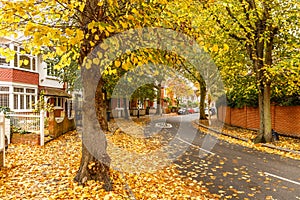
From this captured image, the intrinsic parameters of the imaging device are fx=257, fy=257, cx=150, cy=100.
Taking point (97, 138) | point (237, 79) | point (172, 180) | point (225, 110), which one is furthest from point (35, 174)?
point (225, 110)

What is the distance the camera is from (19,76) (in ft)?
68.7

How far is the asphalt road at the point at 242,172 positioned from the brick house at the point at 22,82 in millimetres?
13771

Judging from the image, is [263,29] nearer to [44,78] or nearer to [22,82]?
[22,82]

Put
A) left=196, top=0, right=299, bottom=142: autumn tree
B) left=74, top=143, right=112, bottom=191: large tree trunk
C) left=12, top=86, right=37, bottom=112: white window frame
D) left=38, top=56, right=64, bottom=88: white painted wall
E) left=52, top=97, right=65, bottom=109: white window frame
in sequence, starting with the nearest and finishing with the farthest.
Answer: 1. left=74, top=143, right=112, bottom=191: large tree trunk
2. left=196, top=0, right=299, bottom=142: autumn tree
3. left=12, top=86, right=37, bottom=112: white window frame
4. left=38, top=56, right=64, bottom=88: white painted wall
5. left=52, top=97, right=65, bottom=109: white window frame

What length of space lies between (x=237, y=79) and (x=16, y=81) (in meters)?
17.0

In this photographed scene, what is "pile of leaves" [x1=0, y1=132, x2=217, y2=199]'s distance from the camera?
5.68 meters

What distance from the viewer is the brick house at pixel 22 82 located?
19.9 meters

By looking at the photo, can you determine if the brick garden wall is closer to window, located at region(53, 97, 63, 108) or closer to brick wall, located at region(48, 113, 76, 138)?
brick wall, located at region(48, 113, 76, 138)

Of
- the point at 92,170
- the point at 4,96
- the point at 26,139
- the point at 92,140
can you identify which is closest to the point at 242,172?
the point at 92,170

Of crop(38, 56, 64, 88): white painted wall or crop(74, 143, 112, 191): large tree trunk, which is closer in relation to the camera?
crop(74, 143, 112, 191): large tree trunk

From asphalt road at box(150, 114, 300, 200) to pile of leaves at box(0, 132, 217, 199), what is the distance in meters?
0.61

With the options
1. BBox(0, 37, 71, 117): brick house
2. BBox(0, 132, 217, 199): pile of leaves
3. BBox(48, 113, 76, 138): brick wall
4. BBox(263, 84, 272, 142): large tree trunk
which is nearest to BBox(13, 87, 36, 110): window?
BBox(0, 37, 71, 117): brick house

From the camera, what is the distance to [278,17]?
12914 mm

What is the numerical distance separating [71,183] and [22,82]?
17754mm
